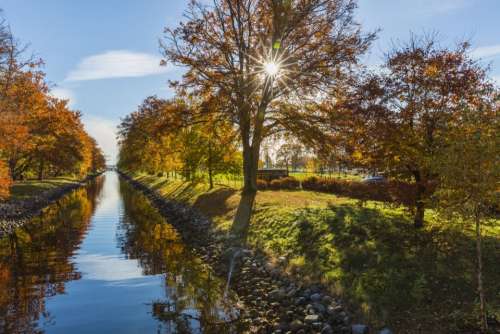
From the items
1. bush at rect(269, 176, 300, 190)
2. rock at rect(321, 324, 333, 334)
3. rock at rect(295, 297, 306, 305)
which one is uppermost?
bush at rect(269, 176, 300, 190)

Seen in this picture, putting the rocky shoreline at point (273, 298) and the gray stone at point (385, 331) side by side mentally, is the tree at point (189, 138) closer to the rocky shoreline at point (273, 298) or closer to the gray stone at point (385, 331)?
the rocky shoreline at point (273, 298)

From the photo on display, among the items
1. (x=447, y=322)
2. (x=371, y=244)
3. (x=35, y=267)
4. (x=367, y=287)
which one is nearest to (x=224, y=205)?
(x=35, y=267)

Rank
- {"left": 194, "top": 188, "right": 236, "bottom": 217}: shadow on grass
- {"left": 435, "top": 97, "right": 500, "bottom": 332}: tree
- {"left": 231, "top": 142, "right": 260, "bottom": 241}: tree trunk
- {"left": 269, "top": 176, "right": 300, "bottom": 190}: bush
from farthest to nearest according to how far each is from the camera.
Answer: {"left": 269, "top": 176, "right": 300, "bottom": 190}: bush < {"left": 194, "top": 188, "right": 236, "bottom": 217}: shadow on grass < {"left": 231, "top": 142, "right": 260, "bottom": 241}: tree trunk < {"left": 435, "top": 97, "right": 500, "bottom": 332}: tree

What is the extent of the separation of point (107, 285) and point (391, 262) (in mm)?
9823

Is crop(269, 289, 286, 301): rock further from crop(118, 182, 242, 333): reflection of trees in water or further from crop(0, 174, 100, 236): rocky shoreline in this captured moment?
crop(0, 174, 100, 236): rocky shoreline

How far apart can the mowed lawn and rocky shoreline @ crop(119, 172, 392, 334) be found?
0.44m

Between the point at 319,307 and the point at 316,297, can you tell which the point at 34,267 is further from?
the point at 319,307

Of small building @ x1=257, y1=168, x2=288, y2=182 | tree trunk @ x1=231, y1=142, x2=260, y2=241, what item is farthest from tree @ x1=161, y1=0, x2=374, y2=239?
small building @ x1=257, y1=168, x2=288, y2=182

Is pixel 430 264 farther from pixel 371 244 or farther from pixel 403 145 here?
pixel 403 145

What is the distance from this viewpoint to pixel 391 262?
10969 mm

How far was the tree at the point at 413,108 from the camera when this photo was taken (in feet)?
41.1

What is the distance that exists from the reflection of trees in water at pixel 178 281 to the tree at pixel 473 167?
245 inches

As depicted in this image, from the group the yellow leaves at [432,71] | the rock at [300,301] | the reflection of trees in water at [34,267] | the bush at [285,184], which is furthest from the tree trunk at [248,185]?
the bush at [285,184]

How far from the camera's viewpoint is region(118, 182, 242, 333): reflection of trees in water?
10223 millimetres
